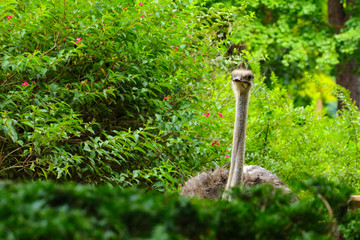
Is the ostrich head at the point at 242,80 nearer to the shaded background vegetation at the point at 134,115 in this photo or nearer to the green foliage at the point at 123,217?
the shaded background vegetation at the point at 134,115

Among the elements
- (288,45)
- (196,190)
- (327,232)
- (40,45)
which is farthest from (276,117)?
(288,45)

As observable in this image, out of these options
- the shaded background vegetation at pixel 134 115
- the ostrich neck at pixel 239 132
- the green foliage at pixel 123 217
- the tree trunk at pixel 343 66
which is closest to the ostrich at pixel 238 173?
the ostrich neck at pixel 239 132

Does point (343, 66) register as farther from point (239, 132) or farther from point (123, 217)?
point (123, 217)

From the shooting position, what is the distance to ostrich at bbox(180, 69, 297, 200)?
3768mm

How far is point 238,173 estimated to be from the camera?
145 inches

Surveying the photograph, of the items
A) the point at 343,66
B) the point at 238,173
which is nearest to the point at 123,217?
the point at 238,173

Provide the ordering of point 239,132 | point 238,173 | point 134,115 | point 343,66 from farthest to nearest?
point 343,66, point 134,115, point 239,132, point 238,173

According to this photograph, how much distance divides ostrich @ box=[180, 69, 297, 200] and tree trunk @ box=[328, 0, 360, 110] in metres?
11.3

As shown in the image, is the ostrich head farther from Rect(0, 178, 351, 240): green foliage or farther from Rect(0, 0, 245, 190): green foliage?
Rect(0, 178, 351, 240): green foliage

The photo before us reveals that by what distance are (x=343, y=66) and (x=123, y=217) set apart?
1479 cm

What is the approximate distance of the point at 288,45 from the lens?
14.2 m

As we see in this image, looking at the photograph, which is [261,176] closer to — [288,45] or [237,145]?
[237,145]

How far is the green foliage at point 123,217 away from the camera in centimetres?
144

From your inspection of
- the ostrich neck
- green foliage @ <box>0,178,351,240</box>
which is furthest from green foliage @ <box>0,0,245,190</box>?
green foliage @ <box>0,178,351,240</box>
